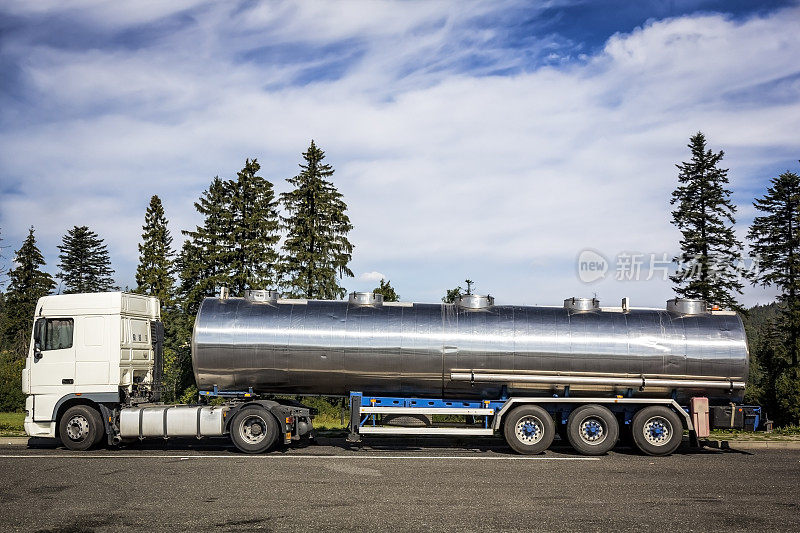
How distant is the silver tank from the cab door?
3.09 metres

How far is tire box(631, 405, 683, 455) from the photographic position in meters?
16.1

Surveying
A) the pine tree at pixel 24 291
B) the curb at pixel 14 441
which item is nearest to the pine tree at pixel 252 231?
the curb at pixel 14 441

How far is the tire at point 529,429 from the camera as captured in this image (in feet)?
52.7

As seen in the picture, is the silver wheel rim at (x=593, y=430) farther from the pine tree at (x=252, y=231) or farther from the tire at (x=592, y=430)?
the pine tree at (x=252, y=231)

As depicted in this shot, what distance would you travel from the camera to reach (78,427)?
16625 mm

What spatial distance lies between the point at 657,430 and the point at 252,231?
31.2 meters

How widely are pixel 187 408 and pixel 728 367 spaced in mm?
13084

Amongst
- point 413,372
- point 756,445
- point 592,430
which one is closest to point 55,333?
point 413,372

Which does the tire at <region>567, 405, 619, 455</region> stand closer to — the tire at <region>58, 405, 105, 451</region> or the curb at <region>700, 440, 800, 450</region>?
the curb at <region>700, 440, 800, 450</region>

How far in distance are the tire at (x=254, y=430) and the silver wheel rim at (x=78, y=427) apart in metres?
3.66

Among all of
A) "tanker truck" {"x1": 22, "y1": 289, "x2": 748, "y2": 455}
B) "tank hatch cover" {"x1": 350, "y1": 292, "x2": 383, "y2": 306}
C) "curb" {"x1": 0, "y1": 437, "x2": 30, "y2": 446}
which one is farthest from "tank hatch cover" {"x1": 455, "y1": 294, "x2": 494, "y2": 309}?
"curb" {"x1": 0, "y1": 437, "x2": 30, "y2": 446}

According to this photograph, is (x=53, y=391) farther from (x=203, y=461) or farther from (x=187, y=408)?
(x=203, y=461)

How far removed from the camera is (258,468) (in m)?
13.8

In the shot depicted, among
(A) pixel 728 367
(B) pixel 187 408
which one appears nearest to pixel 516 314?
(A) pixel 728 367
